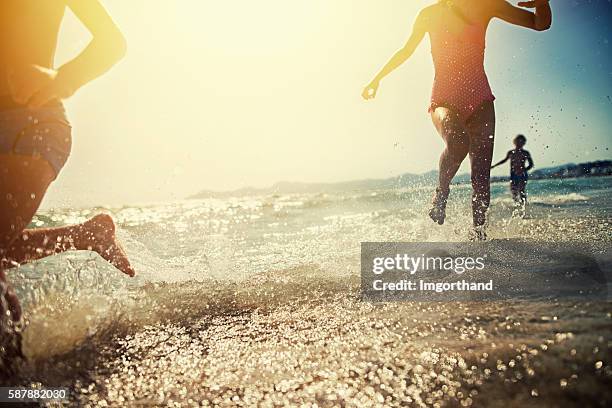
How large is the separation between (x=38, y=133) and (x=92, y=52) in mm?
443

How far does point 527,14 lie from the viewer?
3504mm

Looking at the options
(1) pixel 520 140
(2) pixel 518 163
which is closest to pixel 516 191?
(2) pixel 518 163

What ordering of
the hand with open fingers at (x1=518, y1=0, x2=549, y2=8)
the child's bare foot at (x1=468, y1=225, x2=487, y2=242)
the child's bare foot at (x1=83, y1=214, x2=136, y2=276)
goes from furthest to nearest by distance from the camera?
1. the child's bare foot at (x1=468, y1=225, x2=487, y2=242)
2. the hand with open fingers at (x1=518, y1=0, x2=549, y2=8)
3. the child's bare foot at (x1=83, y1=214, x2=136, y2=276)

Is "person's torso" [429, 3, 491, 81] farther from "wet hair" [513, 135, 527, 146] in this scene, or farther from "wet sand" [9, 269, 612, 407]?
"wet hair" [513, 135, 527, 146]

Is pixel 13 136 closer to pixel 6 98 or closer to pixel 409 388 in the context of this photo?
pixel 6 98

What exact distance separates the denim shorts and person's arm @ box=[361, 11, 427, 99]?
122 inches

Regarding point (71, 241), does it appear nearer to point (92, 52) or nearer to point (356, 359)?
point (92, 52)

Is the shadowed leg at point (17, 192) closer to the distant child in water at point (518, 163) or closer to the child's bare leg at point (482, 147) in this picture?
the child's bare leg at point (482, 147)

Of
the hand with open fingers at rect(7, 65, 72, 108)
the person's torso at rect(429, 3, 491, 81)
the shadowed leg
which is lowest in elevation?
the shadowed leg

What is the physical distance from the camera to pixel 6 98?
69.4 inches

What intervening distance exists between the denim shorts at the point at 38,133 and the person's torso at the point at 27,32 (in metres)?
0.13

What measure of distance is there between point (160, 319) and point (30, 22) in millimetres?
1526

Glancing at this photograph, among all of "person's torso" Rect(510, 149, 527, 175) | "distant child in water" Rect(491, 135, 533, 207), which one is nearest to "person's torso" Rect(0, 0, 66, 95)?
"distant child in water" Rect(491, 135, 533, 207)

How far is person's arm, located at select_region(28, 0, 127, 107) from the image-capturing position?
1795 mm
